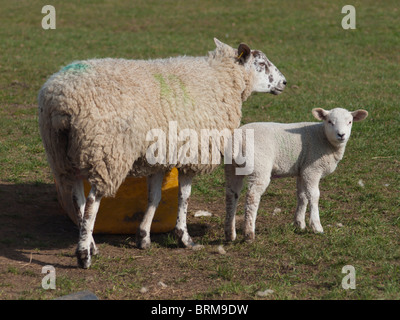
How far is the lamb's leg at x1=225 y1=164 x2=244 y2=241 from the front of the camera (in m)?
6.77

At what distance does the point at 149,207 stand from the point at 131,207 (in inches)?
14.6

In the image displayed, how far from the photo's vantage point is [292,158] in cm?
676

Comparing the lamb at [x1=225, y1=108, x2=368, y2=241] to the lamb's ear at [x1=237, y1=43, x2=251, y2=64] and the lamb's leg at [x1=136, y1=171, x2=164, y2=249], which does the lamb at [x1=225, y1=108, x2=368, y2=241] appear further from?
the lamb's ear at [x1=237, y1=43, x2=251, y2=64]

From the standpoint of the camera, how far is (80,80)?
5871 mm

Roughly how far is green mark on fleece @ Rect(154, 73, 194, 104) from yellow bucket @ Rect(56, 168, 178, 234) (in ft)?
3.32

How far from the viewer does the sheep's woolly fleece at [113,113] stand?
578cm

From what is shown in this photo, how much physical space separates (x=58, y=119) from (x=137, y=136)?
2.50 ft

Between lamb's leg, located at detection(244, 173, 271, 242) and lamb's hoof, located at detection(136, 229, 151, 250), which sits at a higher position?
lamb's leg, located at detection(244, 173, 271, 242)

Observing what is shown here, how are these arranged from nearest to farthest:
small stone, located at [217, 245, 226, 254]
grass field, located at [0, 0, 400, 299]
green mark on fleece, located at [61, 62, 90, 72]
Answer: grass field, located at [0, 0, 400, 299] < green mark on fleece, located at [61, 62, 90, 72] < small stone, located at [217, 245, 226, 254]

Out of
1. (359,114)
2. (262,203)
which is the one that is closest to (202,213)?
(262,203)

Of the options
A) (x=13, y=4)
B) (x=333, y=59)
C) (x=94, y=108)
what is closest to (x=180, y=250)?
(x=94, y=108)

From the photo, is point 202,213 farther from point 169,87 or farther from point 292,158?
point 169,87

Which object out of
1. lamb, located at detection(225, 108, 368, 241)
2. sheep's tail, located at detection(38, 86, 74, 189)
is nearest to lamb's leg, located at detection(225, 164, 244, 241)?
lamb, located at detection(225, 108, 368, 241)
